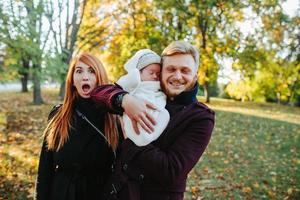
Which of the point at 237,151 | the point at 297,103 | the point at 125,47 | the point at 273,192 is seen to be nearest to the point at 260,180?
the point at 273,192

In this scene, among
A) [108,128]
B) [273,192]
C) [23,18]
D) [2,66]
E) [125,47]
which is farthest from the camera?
[125,47]

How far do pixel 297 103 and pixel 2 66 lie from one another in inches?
1191

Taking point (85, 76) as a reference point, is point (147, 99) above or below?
below

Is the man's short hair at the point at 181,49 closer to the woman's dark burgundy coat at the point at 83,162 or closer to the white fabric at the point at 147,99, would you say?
the white fabric at the point at 147,99

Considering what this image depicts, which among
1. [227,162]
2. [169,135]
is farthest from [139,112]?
[227,162]

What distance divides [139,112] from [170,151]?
1.00 ft

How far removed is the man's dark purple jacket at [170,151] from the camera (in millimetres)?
2025

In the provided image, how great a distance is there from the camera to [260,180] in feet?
25.1

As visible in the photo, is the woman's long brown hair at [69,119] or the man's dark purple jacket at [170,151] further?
the woman's long brown hair at [69,119]

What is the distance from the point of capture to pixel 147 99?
214 cm

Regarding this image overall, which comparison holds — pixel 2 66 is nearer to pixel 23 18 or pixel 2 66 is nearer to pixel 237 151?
pixel 23 18

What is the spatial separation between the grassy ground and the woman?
2.90m

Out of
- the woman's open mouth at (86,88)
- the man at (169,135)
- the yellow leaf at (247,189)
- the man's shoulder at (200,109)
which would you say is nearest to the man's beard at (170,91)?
the man at (169,135)

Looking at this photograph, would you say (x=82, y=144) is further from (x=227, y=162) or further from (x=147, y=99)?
(x=227, y=162)
